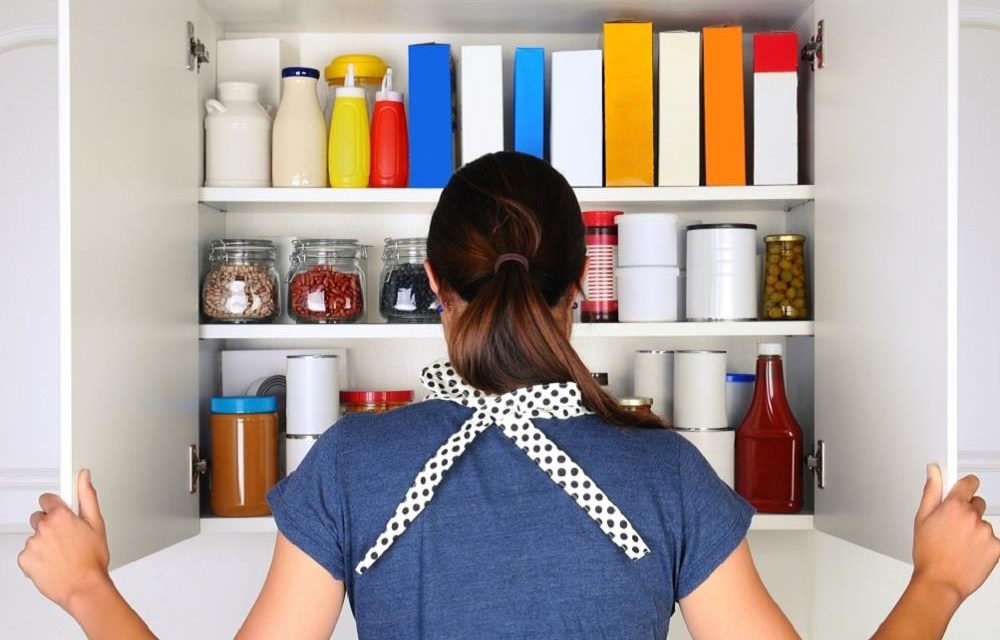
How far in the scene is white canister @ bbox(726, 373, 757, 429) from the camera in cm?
170

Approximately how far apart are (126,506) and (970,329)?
49.8 inches

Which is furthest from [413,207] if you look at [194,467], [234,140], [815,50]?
[815,50]

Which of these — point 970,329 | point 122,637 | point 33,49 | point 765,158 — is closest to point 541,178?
point 122,637

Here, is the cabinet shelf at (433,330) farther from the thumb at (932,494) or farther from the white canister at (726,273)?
the thumb at (932,494)

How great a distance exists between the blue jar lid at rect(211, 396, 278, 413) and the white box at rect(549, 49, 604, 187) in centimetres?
53

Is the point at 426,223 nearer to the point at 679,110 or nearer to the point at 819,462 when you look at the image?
the point at 679,110

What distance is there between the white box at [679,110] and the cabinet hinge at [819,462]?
41cm

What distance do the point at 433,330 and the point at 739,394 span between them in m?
0.47

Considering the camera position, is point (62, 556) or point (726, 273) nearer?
point (62, 556)

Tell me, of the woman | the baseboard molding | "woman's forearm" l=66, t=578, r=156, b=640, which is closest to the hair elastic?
the woman

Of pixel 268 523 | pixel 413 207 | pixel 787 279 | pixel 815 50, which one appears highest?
pixel 815 50

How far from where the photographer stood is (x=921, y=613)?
1023 millimetres

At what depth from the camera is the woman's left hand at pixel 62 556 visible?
3.35ft

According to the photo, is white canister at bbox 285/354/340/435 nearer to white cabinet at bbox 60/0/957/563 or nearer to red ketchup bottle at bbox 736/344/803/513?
white cabinet at bbox 60/0/957/563
